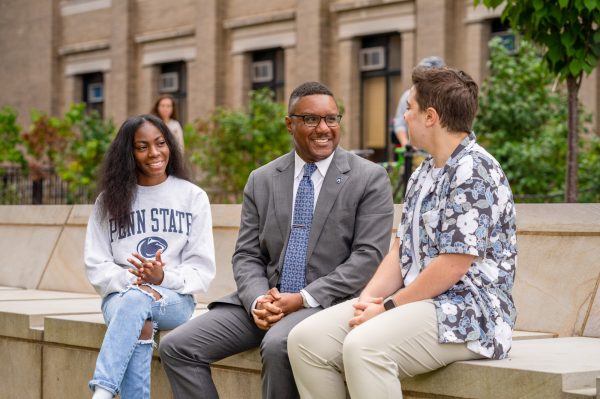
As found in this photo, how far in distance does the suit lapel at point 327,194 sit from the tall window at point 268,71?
18897 mm

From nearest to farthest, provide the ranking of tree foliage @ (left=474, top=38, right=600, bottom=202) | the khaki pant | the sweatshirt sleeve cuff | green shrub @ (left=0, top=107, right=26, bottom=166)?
the khaki pant → the sweatshirt sleeve cuff → tree foliage @ (left=474, top=38, right=600, bottom=202) → green shrub @ (left=0, top=107, right=26, bottom=166)

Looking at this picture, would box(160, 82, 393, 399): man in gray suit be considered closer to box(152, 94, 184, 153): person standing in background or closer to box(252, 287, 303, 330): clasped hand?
box(252, 287, 303, 330): clasped hand

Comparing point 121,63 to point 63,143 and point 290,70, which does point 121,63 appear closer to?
point 63,143

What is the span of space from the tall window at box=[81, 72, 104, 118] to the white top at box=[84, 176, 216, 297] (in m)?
23.5

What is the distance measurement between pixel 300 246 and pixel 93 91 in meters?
25.1

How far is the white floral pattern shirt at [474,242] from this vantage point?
4.93 metres

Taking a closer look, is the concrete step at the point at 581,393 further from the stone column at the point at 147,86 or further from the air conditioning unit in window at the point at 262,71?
the stone column at the point at 147,86

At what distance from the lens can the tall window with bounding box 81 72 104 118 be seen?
29938mm

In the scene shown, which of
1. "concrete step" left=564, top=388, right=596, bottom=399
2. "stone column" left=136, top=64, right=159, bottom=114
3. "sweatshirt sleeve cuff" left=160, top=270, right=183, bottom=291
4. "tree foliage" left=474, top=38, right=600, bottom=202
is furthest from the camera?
"stone column" left=136, top=64, right=159, bottom=114

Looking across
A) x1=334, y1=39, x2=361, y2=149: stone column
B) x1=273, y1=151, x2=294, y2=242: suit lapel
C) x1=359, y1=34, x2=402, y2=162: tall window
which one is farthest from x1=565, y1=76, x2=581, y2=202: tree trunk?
x1=334, y1=39, x2=361, y2=149: stone column

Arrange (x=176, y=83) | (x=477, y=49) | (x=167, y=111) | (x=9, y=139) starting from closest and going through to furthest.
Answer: (x=167, y=111) → (x=477, y=49) → (x=9, y=139) → (x=176, y=83)

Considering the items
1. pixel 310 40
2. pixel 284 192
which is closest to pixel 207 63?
pixel 310 40

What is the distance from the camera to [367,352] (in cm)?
483

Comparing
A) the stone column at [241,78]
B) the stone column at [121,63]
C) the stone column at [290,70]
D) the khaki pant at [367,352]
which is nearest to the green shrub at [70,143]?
the stone column at [121,63]
